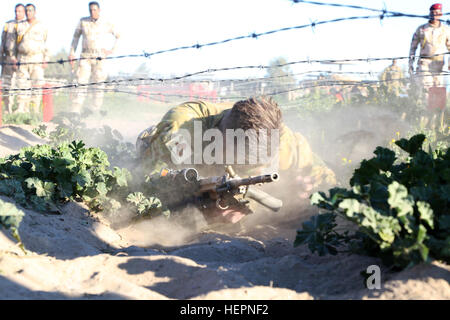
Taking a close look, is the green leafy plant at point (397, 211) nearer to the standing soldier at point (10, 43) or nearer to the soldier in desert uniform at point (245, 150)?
the soldier in desert uniform at point (245, 150)

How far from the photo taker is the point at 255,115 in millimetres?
4785

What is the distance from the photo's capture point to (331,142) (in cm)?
1042

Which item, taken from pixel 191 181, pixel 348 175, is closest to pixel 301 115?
pixel 348 175

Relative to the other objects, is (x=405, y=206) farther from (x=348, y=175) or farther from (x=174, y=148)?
(x=348, y=175)

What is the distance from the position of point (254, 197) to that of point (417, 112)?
21.9ft

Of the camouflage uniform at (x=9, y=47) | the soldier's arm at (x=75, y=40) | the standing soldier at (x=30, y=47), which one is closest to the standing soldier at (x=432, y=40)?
the soldier's arm at (x=75, y=40)

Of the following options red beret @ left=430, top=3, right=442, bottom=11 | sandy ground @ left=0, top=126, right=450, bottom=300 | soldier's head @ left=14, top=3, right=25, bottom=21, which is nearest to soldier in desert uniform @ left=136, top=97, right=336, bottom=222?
sandy ground @ left=0, top=126, right=450, bottom=300

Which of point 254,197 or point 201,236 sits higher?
point 254,197

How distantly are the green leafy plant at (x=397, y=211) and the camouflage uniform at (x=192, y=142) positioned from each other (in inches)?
85.8

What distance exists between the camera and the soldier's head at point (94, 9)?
404 inches

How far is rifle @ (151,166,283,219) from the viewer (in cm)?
428

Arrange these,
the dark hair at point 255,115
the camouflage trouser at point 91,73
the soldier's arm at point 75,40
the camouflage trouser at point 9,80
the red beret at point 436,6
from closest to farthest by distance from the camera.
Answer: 1. the dark hair at point 255,115
2. the red beret at point 436,6
3. the camouflage trouser at point 91,73
4. the soldier's arm at point 75,40
5. the camouflage trouser at point 9,80
